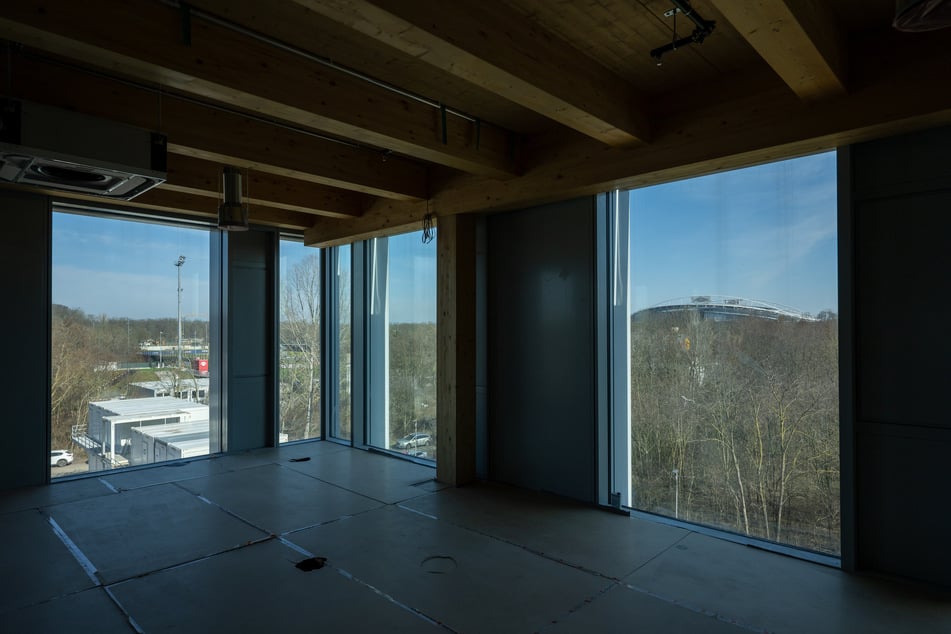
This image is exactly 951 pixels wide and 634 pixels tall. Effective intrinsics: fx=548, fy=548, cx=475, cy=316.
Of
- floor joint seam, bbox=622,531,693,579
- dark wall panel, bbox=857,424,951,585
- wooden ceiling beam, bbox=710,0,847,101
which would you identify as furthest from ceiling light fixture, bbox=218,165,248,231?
dark wall panel, bbox=857,424,951,585

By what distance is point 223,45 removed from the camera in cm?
281

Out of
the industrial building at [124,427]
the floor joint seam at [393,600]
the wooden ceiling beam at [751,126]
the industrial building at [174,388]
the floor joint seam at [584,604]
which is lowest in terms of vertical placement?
the floor joint seam at [393,600]

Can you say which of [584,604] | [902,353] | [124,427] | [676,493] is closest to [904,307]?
[902,353]

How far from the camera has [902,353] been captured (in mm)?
3164

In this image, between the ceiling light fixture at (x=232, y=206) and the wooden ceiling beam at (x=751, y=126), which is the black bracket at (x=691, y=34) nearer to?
the wooden ceiling beam at (x=751, y=126)

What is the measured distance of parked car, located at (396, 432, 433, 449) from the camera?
6137 millimetres

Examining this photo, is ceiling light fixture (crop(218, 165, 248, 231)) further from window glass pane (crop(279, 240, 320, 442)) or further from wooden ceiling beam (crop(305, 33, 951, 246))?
window glass pane (crop(279, 240, 320, 442))

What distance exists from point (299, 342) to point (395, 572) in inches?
174

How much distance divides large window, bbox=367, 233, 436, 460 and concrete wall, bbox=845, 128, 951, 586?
3.87 m

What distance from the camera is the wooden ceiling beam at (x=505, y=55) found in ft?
7.57

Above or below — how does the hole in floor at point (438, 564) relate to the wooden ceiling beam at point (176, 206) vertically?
below

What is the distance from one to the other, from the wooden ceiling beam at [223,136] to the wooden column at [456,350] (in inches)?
23.3

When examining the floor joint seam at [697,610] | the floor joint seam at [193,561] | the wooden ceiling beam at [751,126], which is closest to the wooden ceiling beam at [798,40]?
the wooden ceiling beam at [751,126]

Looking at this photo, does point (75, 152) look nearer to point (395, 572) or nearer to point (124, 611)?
point (124, 611)
